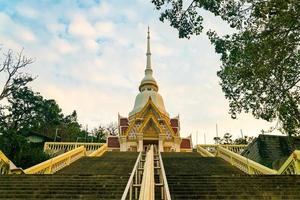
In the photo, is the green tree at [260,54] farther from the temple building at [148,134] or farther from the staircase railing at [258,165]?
the temple building at [148,134]

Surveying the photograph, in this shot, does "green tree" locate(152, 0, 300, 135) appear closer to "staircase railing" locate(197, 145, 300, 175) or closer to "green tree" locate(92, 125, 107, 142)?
"staircase railing" locate(197, 145, 300, 175)

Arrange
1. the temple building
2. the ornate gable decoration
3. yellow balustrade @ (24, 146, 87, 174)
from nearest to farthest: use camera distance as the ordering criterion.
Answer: yellow balustrade @ (24, 146, 87, 174) → the temple building → the ornate gable decoration

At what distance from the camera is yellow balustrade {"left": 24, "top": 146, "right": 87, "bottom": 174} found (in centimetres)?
1048

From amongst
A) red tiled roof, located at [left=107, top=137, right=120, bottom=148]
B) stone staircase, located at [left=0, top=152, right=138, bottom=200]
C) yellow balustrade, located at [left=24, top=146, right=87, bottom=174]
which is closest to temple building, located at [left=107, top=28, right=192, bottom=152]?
red tiled roof, located at [left=107, top=137, right=120, bottom=148]

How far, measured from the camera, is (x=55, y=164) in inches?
483

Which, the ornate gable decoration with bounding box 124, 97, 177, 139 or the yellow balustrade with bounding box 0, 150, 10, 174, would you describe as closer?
the yellow balustrade with bounding box 0, 150, 10, 174

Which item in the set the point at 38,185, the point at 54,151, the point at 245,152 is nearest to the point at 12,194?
the point at 38,185

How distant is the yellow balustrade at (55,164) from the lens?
10.5m

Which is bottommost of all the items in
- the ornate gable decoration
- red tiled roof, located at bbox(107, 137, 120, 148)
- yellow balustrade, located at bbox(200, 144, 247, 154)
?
yellow balustrade, located at bbox(200, 144, 247, 154)

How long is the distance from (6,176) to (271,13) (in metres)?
9.06

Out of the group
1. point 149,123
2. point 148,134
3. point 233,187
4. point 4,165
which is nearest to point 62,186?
point 4,165

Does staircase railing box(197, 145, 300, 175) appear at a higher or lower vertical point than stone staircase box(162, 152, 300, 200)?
higher

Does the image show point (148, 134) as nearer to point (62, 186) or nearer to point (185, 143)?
point (185, 143)

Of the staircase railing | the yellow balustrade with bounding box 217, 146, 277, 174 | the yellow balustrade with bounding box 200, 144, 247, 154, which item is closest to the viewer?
the staircase railing
